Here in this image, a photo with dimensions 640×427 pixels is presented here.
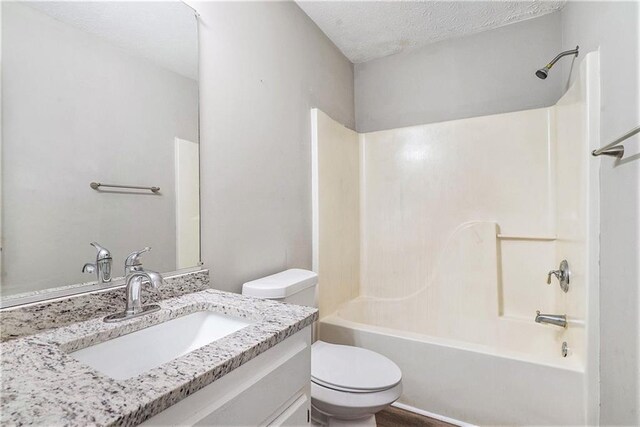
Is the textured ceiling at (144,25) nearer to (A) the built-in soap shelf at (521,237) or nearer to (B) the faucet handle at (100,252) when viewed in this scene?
(B) the faucet handle at (100,252)

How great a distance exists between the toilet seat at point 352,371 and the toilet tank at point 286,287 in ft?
0.93

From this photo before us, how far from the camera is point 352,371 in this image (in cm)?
135

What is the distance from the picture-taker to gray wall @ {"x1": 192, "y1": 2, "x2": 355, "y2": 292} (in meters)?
1.32

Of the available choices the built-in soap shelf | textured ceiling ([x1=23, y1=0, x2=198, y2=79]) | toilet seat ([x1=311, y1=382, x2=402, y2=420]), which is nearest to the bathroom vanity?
toilet seat ([x1=311, y1=382, x2=402, y2=420])

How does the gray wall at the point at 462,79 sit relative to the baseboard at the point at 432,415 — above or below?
above

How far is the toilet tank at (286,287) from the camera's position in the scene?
4.46 feet

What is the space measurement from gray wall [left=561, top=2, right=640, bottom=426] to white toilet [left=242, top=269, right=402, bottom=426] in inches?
31.6

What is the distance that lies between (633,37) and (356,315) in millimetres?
2101

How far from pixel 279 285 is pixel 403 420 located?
1.13m

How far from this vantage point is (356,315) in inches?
93.3

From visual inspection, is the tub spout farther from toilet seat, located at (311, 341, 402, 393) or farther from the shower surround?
toilet seat, located at (311, 341, 402, 393)

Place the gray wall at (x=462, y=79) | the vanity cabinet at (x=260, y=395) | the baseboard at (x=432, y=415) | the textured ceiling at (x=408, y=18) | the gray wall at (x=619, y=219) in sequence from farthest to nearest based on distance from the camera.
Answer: the gray wall at (x=462, y=79) → the textured ceiling at (x=408, y=18) → the baseboard at (x=432, y=415) → the gray wall at (x=619, y=219) → the vanity cabinet at (x=260, y=395)

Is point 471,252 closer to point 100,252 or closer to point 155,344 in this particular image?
point 155,344

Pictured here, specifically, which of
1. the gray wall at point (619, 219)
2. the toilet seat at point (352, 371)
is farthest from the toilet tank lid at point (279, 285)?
the gray wall at point (619, 219)
